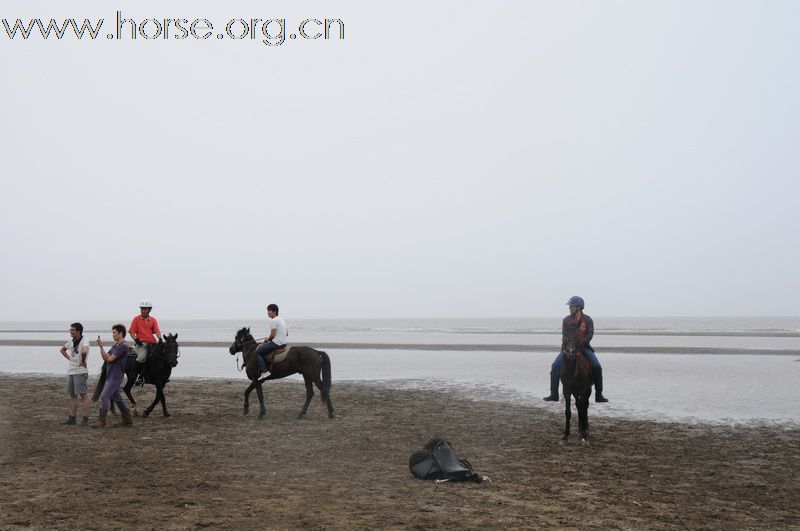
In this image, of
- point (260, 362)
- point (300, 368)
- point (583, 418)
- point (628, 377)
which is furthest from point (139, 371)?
point (628, 377)

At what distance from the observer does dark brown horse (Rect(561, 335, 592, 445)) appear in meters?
10.9

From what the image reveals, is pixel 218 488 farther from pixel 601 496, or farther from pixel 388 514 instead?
pixel 601 496

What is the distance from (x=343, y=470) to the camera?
28.9ft

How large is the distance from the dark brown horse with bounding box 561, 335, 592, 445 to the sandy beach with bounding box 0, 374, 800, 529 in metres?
0.36

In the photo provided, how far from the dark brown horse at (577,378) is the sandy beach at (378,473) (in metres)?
0.36

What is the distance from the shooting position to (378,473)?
8.66m

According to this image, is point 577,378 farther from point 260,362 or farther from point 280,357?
point 260,362

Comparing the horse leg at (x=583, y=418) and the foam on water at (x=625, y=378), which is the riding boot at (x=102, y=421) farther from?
the foam on water at (x=625, y=378)

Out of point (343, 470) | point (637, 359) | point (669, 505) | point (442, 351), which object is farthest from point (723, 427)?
point (442, 351)

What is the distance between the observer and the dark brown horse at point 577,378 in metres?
10.9

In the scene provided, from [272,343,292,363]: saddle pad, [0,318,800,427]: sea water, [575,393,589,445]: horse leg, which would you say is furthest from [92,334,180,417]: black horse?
[575,393,589,445]: horse leg

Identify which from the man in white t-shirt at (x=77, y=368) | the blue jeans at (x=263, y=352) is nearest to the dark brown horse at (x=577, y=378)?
the blue jeans at (x=263, y=352)

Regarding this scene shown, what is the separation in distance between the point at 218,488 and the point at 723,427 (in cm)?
961

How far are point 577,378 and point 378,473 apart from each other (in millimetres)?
4174
